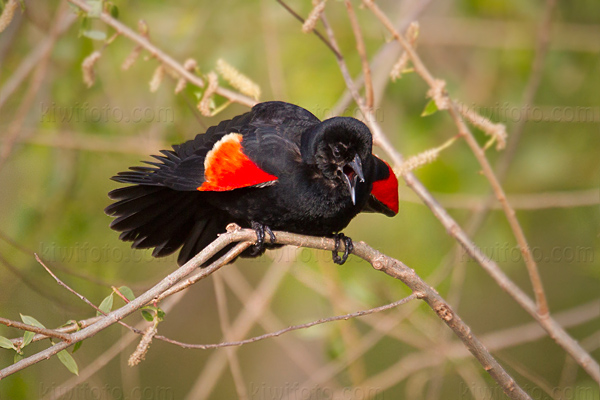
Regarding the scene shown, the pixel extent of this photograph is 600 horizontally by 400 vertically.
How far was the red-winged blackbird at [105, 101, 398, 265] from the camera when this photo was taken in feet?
8.92

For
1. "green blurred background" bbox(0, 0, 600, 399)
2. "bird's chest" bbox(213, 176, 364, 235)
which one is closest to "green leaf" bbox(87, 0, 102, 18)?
"green blurred background" bbox(0, 0, 600, 399)

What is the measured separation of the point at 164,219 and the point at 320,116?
136cm

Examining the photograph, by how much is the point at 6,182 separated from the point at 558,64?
4.06m

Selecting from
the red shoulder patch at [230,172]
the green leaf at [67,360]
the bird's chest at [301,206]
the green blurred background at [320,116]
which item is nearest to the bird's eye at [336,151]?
the bird's chest at [301,206]

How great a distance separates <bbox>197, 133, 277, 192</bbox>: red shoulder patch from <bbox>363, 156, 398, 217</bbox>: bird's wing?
0.53 meters

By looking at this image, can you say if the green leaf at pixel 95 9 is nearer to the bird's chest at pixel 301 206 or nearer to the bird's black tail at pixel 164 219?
the bird's black tail at pixel 164 219

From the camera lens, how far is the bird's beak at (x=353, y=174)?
8.60 ft

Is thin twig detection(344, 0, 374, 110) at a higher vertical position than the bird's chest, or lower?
higher

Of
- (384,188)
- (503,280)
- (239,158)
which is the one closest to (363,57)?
(384,188)

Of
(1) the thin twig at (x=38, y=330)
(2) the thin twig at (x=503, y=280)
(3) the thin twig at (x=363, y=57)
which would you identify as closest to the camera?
(1) the thin twig at (x=38, y=330)

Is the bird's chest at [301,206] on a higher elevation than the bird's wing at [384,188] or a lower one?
lower

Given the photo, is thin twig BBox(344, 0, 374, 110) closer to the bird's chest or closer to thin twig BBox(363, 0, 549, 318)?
thin twig BBox(363, 0, 549, 318)

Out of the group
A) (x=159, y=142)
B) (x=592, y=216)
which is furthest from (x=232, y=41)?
(x=592, y=216)

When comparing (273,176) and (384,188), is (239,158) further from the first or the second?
(384,188)
